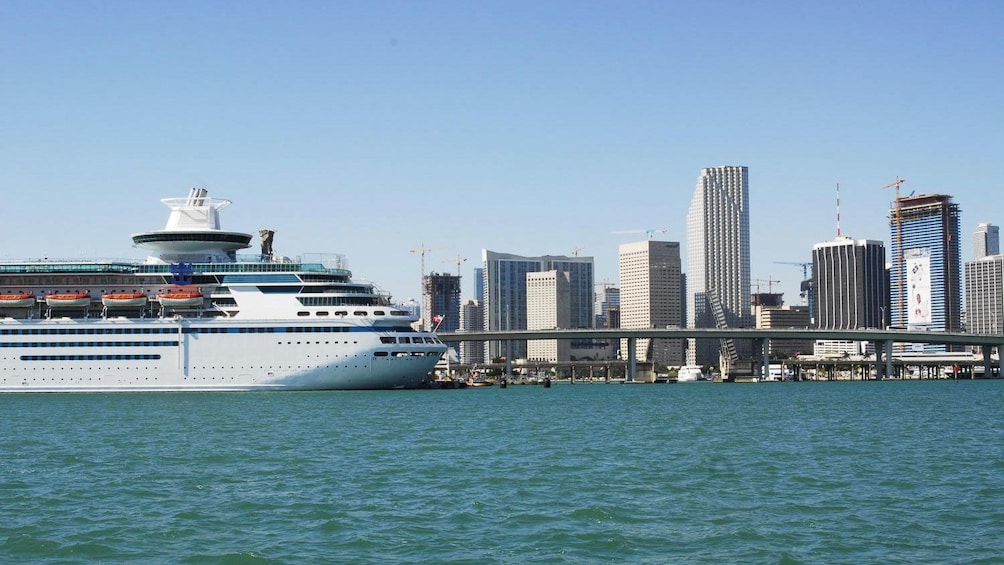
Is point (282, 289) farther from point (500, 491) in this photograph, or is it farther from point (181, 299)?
point (500, 491)

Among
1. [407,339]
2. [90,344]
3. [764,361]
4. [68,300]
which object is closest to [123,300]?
[90,344]

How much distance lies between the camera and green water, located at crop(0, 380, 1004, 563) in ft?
71.7

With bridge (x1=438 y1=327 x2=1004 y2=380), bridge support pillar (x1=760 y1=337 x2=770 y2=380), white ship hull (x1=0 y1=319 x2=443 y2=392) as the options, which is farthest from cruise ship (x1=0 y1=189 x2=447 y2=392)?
bridge support pillar (x1=760 y1=337 x2=770 y2=380)

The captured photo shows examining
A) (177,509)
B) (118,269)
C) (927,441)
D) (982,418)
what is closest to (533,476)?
(177,509)

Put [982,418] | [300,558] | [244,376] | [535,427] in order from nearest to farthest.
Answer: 1. [300,558]
2. [535,427]
3. [982,418]
4. [244,376]

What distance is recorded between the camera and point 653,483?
30438mm

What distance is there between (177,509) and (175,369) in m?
60.3

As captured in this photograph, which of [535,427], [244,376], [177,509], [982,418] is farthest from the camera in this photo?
[244,376]

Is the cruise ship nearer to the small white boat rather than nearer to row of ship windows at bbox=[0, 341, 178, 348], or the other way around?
row of ship windows at bbox=[0, 341, 178, 348]

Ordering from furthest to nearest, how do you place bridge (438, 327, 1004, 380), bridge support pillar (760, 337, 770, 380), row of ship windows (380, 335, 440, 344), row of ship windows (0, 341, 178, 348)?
bridge support pillar (760, 337, 770, 380) → bridge (438, 327, 1004, 380) → row of ship windows (0, 341, 178, 348) → row of ship windows (380, 335, 440, 344)

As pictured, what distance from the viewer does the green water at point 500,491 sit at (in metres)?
21.8

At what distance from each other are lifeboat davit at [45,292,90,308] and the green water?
34.0 meters

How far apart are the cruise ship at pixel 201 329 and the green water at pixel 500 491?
94.1ft

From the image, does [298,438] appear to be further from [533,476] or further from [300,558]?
[300,558]
